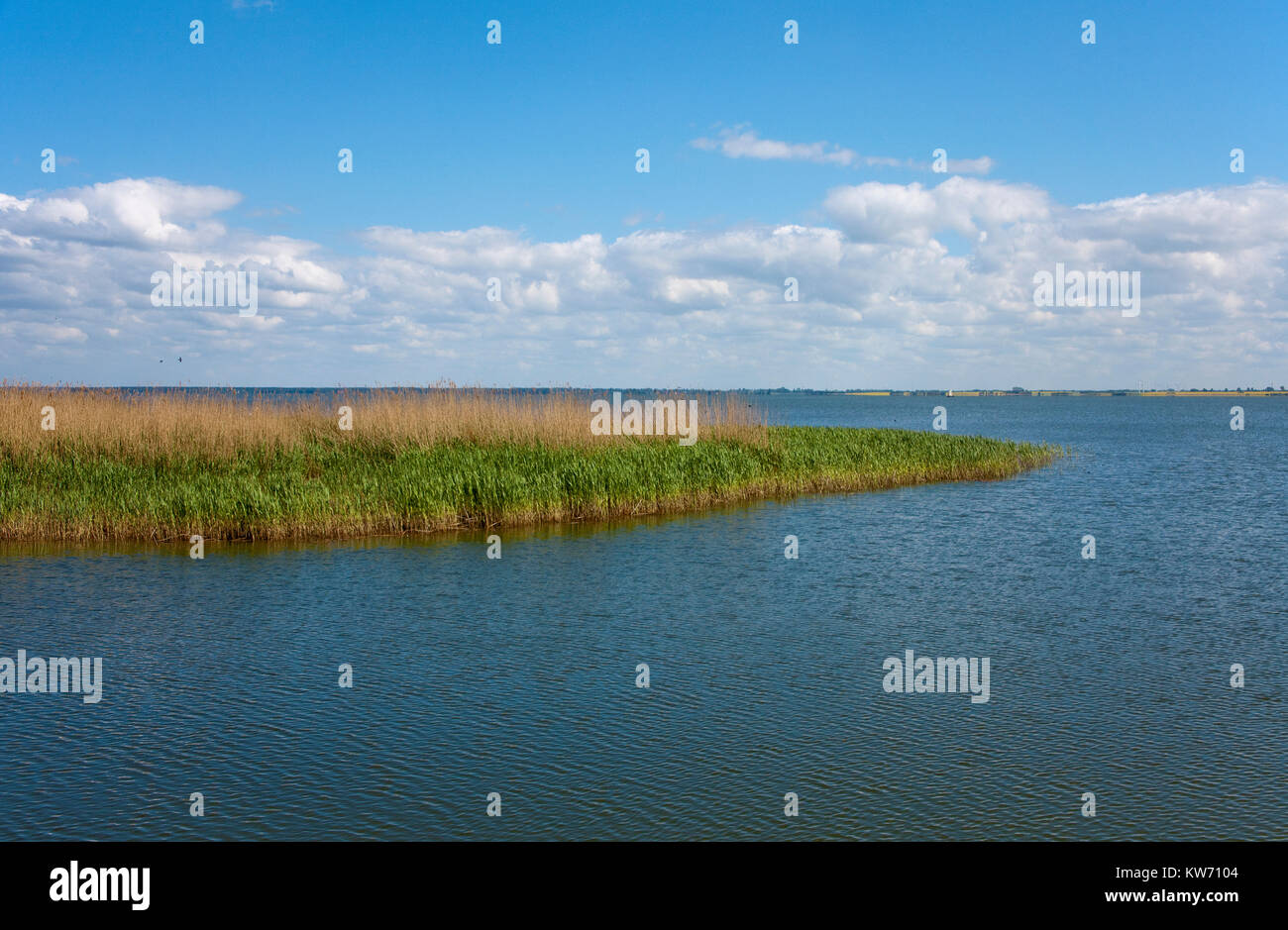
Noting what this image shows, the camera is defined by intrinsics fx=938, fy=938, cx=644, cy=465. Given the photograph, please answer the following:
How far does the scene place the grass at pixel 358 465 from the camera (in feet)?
63.5

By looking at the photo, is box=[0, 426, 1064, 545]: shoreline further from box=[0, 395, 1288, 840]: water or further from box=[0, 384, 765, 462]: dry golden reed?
box=[0, 395, 1288, 840]: water

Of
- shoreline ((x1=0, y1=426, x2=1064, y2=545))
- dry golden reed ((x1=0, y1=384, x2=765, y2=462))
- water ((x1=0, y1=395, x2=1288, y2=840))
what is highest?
dry golden reed ((x1=0, y1=384, x2=765, y2=462))

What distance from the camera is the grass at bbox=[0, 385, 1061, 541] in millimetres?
19359

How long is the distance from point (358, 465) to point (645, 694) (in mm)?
15653

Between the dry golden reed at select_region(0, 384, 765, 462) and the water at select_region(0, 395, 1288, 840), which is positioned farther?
the dry golden reed at select_region(0, 384, 765, 462)

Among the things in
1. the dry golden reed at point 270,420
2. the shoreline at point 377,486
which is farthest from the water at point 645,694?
the dry golden reed at point 270,420

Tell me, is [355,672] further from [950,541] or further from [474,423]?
[474,423]

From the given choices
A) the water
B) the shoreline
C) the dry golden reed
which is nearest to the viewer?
the water

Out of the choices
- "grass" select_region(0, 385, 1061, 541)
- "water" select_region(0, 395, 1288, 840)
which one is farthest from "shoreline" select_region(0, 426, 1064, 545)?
"water" select_region(0, 395, 1288, 840)

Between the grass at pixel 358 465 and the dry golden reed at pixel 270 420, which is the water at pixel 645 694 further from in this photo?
the dry golden reed at pixel 270 420

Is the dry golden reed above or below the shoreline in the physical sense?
above

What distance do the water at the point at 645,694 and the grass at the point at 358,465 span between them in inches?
51.5

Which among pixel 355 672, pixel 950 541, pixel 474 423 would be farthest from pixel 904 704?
pixel 474 423

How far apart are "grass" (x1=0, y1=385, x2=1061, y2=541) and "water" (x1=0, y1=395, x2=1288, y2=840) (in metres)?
1.31
